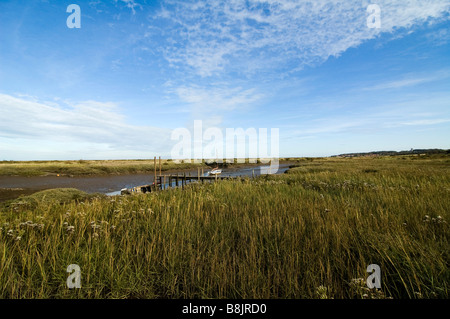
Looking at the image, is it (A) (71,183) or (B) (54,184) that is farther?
(A) (71,183)

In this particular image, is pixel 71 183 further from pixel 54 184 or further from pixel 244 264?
pixel 244 264

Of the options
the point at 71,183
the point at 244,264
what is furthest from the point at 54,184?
the point at 244,264

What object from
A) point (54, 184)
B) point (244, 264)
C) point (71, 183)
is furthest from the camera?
point (71, 183)

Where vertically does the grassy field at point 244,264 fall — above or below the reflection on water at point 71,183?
above

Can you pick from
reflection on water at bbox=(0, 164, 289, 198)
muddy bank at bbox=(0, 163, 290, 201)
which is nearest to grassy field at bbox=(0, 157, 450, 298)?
reflection on water at bbox=(0, 164, 289, 198)

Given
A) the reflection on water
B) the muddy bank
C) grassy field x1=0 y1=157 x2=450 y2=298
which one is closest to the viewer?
grassy field x1=0 y1=157 x2=450 y2=298

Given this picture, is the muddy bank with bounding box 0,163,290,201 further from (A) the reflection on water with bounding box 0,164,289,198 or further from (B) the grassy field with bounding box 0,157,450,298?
(B) the grassy field with bounding box 0,157,450,298

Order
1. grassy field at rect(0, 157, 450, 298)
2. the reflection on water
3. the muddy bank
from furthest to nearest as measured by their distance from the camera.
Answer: the reflection on water, the muddy bank, grassy field at rect(0, 157, 450, 298)

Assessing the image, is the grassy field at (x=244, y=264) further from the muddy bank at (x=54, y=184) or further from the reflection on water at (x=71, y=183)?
the muddy bank at (x=54, y=184)

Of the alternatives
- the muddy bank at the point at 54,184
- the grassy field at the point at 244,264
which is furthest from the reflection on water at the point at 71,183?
the grassy field at the point at 244,264

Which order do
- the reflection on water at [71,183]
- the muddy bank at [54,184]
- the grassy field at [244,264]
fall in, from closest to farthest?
the grassy field at [244,264]
the muddy bank at [54,184]
the reflection on water at [71,183]
